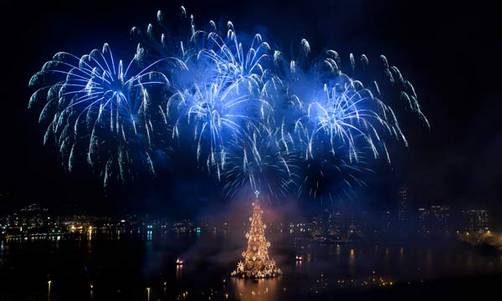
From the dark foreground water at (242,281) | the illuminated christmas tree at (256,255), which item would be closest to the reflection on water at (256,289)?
the dark foreground water at (242,281)

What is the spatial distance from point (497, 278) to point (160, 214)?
116 meters

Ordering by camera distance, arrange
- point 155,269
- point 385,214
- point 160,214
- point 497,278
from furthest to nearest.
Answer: point 160,214 < point 385,214 < point 155,269 < point 497,278

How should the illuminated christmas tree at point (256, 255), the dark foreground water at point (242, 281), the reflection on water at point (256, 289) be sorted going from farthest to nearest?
1. the illuminated christmas tree at point (256, 255)
2. the dark foreground water at point (242, 281)
3. the reflection on water at point (256, 289)

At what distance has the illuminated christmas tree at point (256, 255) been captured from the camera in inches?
1001

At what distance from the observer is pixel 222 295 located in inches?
919

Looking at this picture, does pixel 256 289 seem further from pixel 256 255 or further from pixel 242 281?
pixel 256 255

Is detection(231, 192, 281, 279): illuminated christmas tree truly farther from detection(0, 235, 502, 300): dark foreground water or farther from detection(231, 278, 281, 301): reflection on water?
detection(0, 235, 502, 300): dark foreground water

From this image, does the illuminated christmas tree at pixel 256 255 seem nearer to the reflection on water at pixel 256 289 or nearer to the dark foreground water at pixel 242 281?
the reflection on water at pixel 256 289

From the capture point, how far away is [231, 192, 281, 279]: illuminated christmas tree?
2544 cm

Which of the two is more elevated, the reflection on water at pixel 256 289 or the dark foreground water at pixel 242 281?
the reflection on water at pixel 256 289

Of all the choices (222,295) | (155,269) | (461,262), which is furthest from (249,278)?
(461,262)

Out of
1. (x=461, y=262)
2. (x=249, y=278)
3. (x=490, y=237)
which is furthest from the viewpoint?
(x=490, y=237)

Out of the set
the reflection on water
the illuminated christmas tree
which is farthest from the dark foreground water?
the illuminated christmas tree

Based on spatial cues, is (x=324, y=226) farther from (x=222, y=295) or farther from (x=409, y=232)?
(x=222, y=295)
